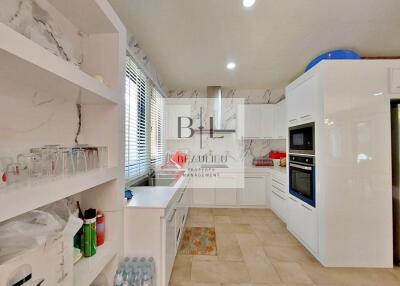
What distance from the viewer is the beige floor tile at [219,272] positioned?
1.85 m

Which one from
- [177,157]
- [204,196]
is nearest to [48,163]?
[177,157]

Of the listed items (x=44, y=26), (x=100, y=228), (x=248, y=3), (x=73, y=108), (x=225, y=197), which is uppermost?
(x=248, y=3)

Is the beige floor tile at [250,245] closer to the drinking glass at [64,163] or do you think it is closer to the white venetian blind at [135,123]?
the white venetian blind at [135,123]

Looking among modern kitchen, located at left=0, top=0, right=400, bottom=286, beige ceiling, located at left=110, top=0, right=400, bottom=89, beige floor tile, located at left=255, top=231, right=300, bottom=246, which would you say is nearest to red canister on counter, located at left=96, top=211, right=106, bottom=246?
modern kitchen, located at left=0, top=0, right=400, bottom=286

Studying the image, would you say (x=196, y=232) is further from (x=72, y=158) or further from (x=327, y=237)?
(x=72, y=158)

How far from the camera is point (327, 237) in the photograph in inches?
79.3

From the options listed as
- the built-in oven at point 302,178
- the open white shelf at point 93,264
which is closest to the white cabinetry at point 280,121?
the built-in oven at point 302,178

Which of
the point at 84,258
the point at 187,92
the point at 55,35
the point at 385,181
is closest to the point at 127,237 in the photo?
the point at 84,258

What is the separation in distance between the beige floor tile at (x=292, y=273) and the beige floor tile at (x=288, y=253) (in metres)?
Result: 0.09

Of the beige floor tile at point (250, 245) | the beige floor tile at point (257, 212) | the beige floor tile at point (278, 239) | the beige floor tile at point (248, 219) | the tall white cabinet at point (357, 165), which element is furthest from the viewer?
the beige floor tile at point (257, 212)

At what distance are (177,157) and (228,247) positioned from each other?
6.49 feet

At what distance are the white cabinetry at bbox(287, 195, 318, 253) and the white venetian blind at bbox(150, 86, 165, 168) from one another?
2141 millimetres

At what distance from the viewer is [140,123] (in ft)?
8.68

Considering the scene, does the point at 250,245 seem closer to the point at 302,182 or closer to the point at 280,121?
the point at 302,182
